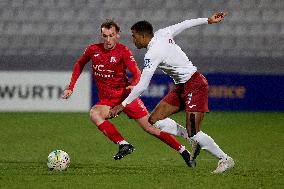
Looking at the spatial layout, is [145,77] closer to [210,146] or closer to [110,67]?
[210,146]

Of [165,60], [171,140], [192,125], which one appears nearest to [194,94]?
[192,125]

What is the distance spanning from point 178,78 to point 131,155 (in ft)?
8.11

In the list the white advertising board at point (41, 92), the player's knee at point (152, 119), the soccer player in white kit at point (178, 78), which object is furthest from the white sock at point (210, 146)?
the white advertising board at point (41, 92)

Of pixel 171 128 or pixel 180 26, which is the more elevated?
pixel 180 26

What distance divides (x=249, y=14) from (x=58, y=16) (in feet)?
15.5

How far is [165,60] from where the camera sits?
9867 millimetres

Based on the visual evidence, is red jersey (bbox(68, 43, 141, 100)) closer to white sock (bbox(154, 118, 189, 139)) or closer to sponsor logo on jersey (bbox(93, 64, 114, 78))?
sponsor logo on jersey (bbox(93, 64, 114, 78))

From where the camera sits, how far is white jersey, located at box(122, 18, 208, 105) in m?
9.56

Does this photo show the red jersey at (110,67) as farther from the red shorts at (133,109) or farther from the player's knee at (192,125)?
the player's knee at (192,125)

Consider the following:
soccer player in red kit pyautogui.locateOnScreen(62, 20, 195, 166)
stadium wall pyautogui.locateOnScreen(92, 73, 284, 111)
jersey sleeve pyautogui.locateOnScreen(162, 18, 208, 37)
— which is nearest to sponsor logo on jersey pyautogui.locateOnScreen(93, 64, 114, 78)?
soccer player in red kit pyautogui.locateOnScreen(62, 20, 195, 166)

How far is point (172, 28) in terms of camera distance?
10.1 meters

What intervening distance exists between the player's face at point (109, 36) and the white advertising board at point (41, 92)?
8.07m

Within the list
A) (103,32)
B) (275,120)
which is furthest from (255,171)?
(275,120)

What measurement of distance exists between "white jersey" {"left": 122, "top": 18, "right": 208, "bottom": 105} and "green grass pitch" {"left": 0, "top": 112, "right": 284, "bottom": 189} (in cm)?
104
